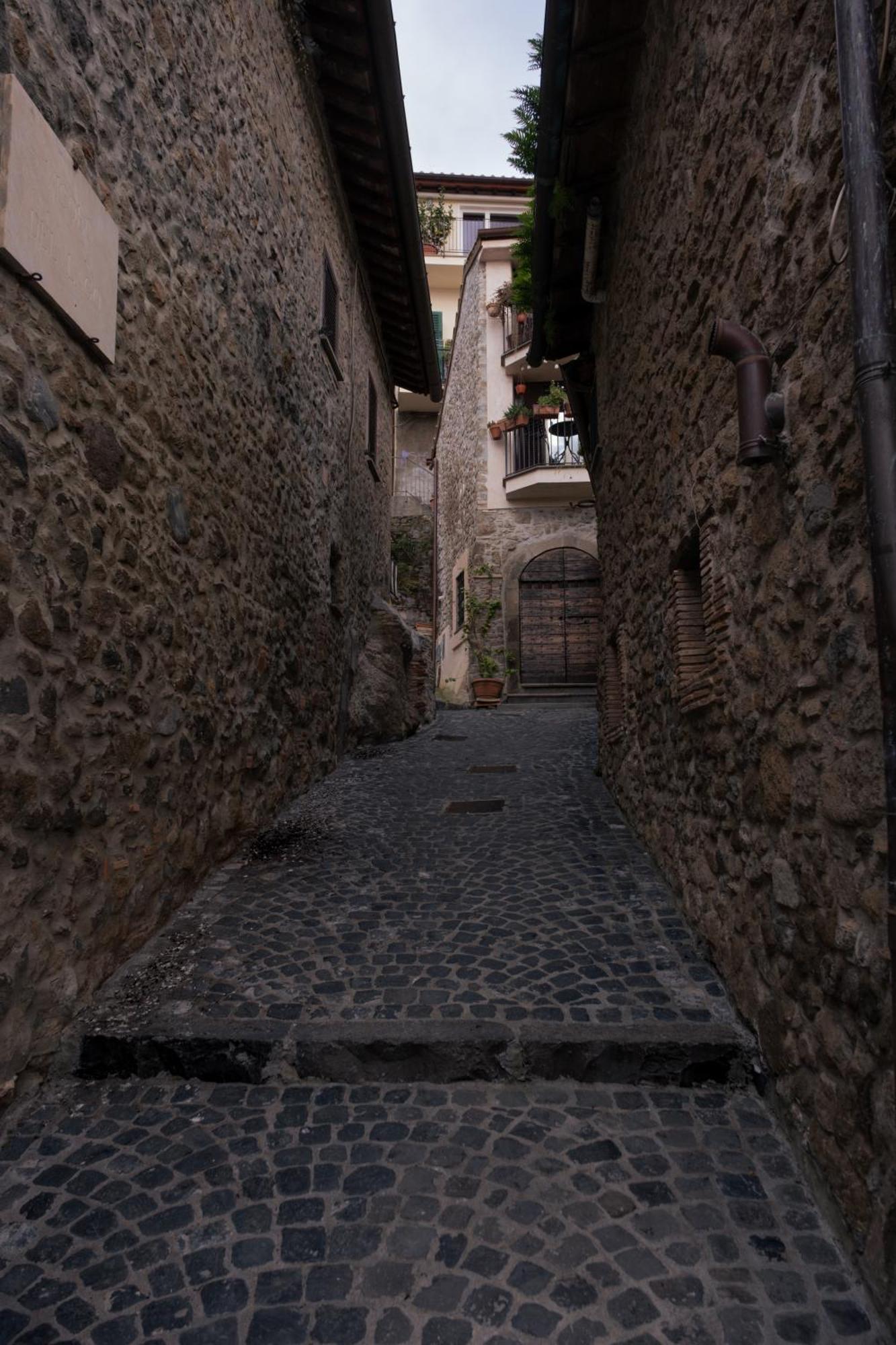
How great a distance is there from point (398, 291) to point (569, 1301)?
1117cm

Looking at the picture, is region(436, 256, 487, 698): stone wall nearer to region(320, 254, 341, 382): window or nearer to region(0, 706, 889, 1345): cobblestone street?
region(320, 254, 341, 382): window

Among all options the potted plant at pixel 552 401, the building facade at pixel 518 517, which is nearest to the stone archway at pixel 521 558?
the building facade at pixel 518 517

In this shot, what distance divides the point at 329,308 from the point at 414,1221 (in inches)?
324

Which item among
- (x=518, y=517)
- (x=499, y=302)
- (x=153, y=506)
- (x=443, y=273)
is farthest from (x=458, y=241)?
(x=153, y=506)

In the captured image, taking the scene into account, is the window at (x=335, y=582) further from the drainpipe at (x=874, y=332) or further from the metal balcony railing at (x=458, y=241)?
Result: the metal balcony railing at (x=458, y=241)

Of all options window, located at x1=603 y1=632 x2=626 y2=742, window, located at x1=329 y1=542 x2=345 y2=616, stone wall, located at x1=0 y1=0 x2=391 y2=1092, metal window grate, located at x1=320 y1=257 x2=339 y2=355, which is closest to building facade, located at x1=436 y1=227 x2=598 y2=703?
window, located at x1=329 y1=542 x2=345 y2=616

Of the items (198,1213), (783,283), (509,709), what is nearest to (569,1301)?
(198,1213)

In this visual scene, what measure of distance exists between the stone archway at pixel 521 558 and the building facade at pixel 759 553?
36.1 feet

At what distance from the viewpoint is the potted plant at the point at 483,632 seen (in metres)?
16.0

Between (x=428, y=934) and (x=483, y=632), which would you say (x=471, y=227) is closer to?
(x=483, y=632)

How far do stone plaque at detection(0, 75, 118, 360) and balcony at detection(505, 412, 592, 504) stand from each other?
13010mm

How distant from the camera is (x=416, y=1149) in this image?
2412 millimetres

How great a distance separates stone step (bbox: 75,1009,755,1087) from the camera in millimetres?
2752

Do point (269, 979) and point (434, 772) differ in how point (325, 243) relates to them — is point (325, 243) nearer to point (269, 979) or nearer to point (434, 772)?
point (434, 772)
